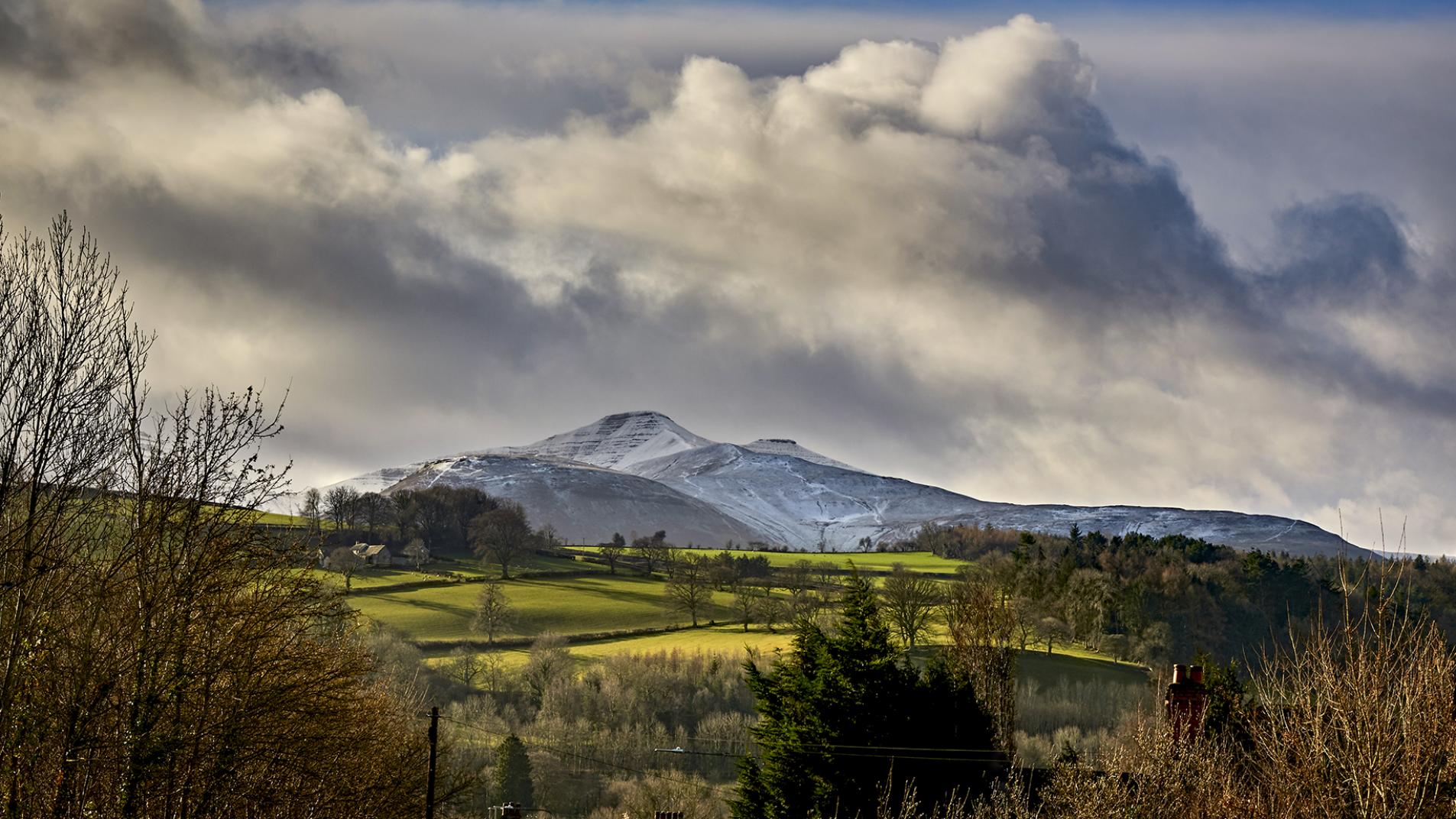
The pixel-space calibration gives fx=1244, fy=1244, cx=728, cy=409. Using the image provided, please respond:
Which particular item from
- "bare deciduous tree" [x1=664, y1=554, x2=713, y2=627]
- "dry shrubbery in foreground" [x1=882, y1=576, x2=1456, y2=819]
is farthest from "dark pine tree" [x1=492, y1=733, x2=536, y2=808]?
"dry shrubbery in foreground" [x1=882, y1=576, x2=1456, y2=819]

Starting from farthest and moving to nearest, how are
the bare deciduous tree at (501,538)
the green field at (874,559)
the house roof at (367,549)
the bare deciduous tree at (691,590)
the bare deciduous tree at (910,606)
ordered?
the green field at (874,559) < the bare deciduous tree at (501,538) < the house roof at (367,549) < the bare deciduous tree at (691,590) < the bare deciduous tree at (910,606)

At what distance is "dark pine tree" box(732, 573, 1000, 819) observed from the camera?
119 ft

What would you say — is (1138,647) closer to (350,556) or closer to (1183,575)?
(1183,575)

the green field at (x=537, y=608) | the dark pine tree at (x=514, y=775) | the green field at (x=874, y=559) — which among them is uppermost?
the green field at (x=874, y=559)

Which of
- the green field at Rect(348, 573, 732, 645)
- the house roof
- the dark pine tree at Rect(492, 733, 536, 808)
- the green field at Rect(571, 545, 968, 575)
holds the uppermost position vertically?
the green field at Rect(571, 545, 968, 575)

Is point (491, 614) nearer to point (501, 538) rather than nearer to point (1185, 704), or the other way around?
point (501, 538)

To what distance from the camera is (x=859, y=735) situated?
1471 inches

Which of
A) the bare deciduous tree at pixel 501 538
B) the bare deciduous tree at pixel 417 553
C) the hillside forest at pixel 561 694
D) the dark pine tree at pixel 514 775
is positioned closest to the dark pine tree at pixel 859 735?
the hillside forest at pixel 561 694

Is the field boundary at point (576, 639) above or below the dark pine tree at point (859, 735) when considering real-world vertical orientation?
below

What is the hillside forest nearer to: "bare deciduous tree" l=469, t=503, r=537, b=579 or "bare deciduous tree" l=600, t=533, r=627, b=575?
"bare deciduous tree" l=469, t=503, r=537, b=579

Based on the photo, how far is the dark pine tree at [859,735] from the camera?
36.3 meters

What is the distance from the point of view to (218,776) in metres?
19.4

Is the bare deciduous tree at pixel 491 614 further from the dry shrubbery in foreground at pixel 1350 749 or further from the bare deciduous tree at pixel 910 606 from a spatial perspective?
the dry shrubbery in foreground at pixel 1350 749

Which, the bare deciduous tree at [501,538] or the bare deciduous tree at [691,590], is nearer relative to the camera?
the bare deciduous tree at [691,590]
